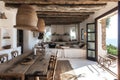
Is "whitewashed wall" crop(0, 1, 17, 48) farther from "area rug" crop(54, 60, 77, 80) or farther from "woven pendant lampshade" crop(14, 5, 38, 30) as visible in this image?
"woven pendant lampshade" crop(14, 5, 38, 30)

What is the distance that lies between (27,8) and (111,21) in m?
7.03

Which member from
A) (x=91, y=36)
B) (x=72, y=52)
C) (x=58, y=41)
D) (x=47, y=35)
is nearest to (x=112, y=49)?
(x=91, y=36)

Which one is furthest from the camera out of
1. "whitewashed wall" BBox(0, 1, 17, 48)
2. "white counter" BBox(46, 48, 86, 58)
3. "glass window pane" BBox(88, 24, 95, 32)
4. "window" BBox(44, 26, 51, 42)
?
"window" BBox(44, 26, 51, 42)

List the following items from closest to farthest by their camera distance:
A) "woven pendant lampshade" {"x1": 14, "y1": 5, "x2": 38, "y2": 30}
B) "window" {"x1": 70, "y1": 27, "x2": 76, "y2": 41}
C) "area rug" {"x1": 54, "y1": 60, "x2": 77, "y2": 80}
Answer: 1. "woven pendant lampshade" {"x1": 14, "y1": 5, "x2": 38, "y2": 30}
2. "area rug" {"x1": 54, "y1": 60, "x2": 77, "y2": 80}
3. "window" {"x1": 70, "y1": 27, "x2": 76, "y2": 41}

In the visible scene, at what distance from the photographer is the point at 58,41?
569 inches

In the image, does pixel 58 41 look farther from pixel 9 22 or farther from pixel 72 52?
pixel 9 22

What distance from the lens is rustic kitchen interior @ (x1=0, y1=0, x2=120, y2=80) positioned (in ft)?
11.0

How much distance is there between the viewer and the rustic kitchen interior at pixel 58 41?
3.34m

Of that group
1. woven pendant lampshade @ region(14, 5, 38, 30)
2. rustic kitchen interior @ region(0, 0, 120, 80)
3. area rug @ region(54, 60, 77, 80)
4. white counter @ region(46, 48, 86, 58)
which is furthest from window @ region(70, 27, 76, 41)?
woven pendant lampshade @ region(14, 5, 38, 30)

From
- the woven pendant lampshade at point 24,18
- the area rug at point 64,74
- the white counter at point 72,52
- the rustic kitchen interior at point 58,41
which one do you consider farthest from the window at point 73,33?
the woven pendant lampshade at point 24,18

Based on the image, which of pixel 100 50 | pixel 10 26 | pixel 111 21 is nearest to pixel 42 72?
pixel 10 26

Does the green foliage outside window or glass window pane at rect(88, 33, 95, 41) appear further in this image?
the green foliage outside window

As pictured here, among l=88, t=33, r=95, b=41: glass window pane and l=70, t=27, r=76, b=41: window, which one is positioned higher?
l=70, t=27, r=76, b=41: window

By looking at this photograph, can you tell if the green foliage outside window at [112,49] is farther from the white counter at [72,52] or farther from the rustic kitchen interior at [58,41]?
the white counter at [72,52]
